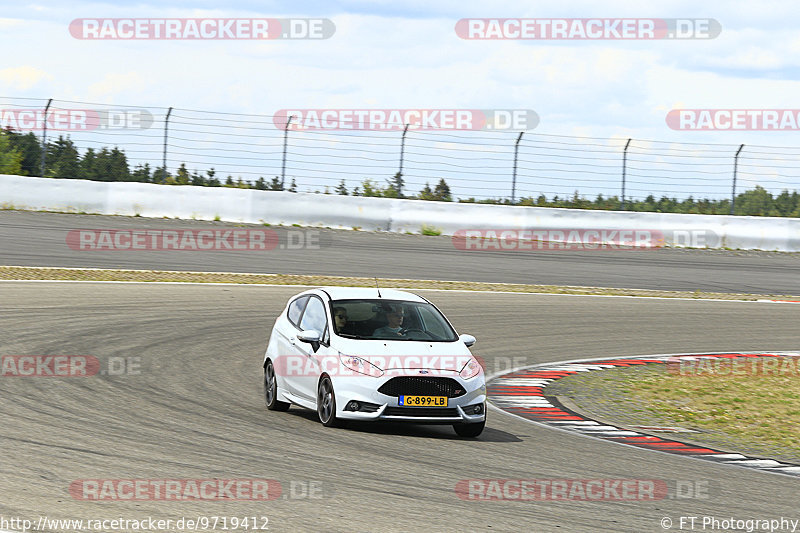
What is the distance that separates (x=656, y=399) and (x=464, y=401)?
4.37m

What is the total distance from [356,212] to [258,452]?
21.0 metres

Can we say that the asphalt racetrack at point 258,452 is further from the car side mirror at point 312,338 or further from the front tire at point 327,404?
the car side mirror at point 312,338

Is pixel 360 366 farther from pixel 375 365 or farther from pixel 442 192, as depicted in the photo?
pixel 442 192

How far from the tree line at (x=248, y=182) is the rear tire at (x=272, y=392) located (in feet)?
52.9

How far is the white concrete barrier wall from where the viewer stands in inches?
1118

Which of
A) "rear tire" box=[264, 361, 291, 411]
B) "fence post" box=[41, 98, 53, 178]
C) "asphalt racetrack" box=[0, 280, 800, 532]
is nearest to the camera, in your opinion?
"asphalt racetrack" box=[0, 280, 800, 532]

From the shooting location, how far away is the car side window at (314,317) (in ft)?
35.8

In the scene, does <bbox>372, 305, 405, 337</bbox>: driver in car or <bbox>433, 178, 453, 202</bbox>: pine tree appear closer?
<bbox>372, 305, 405, 337</bbox>: driver in car

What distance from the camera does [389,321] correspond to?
1082 cm

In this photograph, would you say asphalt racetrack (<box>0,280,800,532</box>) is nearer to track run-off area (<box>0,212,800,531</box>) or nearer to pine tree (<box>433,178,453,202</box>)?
track run-off area (<box>0,212,800,531</box>)

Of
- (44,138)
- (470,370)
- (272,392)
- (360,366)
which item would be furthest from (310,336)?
(44,138)

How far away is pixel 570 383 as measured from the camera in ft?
47.5

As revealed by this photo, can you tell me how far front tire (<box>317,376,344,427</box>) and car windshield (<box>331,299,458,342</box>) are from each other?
55cm

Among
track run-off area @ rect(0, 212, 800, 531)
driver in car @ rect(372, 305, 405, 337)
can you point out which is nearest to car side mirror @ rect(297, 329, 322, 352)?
driver in car @ rect(372, 305, 405, 337)
